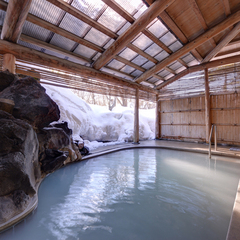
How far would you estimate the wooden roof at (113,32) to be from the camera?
3277mm

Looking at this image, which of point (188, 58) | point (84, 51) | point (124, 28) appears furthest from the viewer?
point (188, 58)

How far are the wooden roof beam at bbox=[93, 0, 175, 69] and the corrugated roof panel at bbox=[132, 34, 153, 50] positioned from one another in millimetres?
848

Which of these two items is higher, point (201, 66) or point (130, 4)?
point (130, 4)

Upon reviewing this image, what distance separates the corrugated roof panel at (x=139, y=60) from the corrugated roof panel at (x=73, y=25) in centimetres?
229

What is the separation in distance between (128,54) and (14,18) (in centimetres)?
338

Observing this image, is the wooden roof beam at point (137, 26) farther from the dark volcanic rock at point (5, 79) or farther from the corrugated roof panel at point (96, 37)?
the dark volcanic rock at point (5, 79)

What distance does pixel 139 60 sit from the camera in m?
5.74

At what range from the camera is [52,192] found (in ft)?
7.84

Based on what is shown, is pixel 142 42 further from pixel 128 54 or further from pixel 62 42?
pixel 62 42

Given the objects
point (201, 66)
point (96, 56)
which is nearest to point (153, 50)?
point (96, 56)

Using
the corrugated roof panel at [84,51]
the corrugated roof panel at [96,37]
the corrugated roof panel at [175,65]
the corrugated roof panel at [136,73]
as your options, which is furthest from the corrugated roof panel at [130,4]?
the corrugated roof panel at [175,65]

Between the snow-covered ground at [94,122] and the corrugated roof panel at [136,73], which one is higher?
the corrugated roof panel at [136,73]

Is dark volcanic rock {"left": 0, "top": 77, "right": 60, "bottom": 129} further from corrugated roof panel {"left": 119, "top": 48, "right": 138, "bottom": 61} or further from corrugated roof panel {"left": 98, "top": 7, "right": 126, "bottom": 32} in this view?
corrugated roof panel {"left": 119, "top": 48, "right": 138, "bottom": 61}

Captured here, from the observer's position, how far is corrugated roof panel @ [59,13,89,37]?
139 inches
